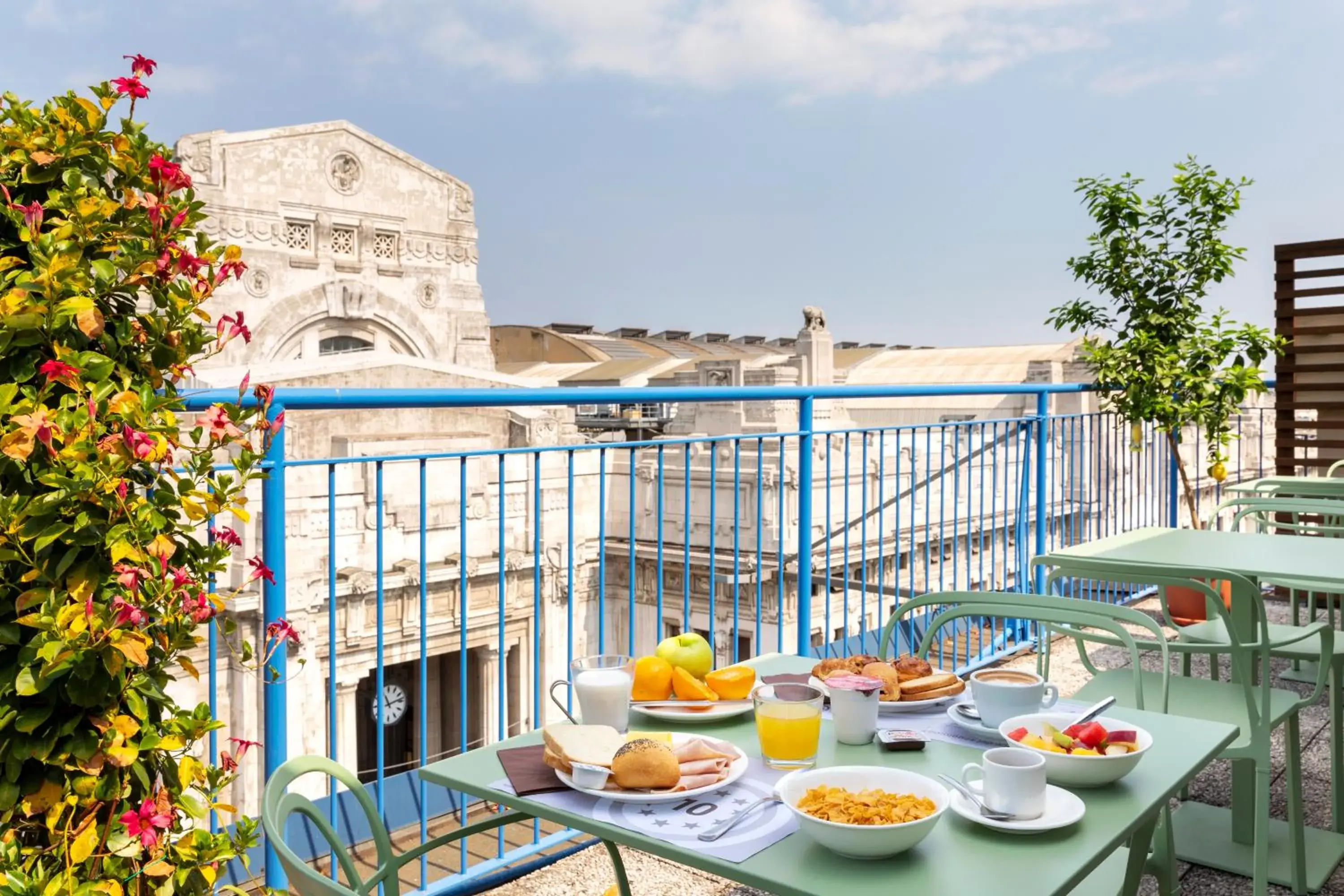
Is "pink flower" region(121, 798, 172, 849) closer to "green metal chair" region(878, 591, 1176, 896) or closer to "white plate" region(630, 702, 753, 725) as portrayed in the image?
"white plate" region(630, 702, 753, 725)

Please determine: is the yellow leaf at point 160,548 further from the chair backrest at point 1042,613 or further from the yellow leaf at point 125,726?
the chair backrest at point 1042,613

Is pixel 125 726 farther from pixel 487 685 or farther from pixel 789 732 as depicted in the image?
pixel 487 685

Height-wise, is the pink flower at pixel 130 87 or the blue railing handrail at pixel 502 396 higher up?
the pink flower at pixel 130 87

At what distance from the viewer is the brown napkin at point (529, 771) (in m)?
1.36

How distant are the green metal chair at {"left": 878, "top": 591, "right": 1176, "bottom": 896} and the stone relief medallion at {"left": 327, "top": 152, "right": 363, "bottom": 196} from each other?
20945 millimetres

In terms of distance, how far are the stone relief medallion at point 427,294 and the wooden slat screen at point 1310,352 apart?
19.4 m

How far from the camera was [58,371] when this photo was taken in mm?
1403

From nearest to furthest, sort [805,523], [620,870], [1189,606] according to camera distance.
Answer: [620,870] < [805,523] < [1189,606]

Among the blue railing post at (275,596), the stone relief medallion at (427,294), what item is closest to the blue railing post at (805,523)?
the blue railing post at (275,596)

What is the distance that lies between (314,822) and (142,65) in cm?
115

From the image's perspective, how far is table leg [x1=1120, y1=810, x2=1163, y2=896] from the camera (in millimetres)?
1535

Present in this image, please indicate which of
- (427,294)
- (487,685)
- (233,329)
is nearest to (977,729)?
(233,329)

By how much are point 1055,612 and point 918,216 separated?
1642 inches

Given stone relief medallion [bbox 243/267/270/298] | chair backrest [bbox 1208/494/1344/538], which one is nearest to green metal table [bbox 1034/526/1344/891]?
chair backrest [bbox 1208/494/1344/538]
